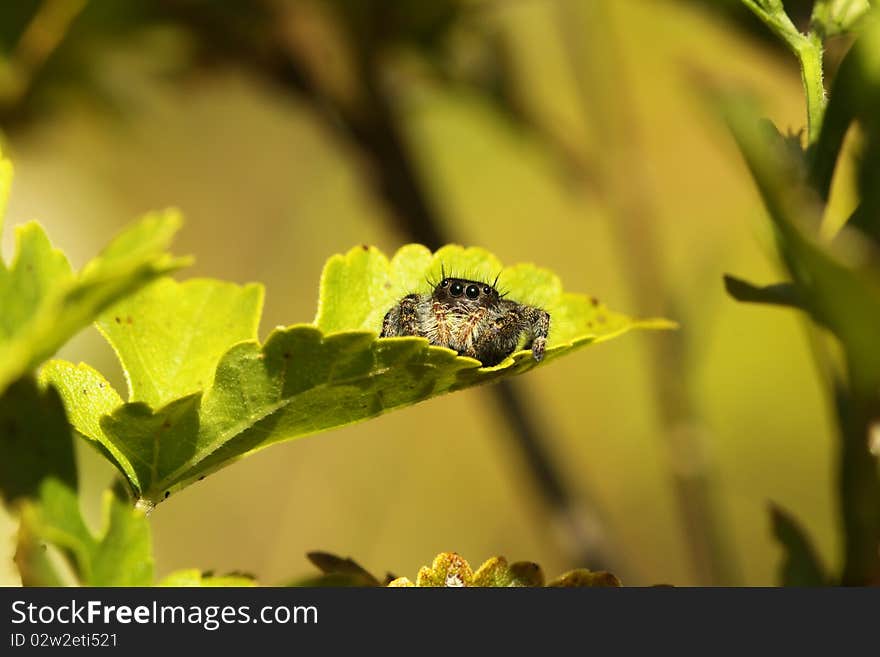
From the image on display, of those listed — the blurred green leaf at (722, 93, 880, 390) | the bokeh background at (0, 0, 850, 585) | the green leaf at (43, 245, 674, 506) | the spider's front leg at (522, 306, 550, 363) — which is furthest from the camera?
the bokeh background at (0, 0, 850, 585)

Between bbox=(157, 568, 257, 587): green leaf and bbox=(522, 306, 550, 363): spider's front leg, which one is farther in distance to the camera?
bbox=(522, 306, 550, 363): spider's front leg

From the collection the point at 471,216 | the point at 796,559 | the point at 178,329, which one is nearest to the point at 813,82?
the point at 796,559

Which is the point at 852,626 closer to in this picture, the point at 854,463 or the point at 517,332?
the point at 854,463

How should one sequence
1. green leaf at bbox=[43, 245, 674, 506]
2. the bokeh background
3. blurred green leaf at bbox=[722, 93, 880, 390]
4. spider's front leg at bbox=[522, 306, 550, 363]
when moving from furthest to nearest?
the bokeh background → spider's front leg at bbox=[522, 306, 550, 363] → green leaf at bbox=[43, 245, 674, 506] → blurred green leaf at bbox=[722, 93, 880, 390]

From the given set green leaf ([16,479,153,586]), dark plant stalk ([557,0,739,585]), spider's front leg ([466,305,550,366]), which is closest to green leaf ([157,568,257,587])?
green leaf ([16,479,153,586])

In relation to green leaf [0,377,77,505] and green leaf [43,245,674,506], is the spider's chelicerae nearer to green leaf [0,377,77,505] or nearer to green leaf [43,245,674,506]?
green leaf [43,245,674,506]

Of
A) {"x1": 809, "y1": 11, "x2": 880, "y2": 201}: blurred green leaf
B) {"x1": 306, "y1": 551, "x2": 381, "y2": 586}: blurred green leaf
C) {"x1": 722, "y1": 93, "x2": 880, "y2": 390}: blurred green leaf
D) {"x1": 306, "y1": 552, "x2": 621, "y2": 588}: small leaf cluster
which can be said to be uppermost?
{"x1": 809, "y1": 11, "x2": 880, "y2": 201}: blurred green leaf

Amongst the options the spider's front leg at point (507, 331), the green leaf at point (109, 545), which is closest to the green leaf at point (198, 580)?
the green leaf at point (109, 545)

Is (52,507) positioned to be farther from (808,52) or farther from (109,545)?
(808,52)
